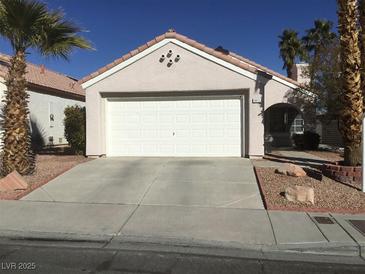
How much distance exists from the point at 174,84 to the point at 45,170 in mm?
5108

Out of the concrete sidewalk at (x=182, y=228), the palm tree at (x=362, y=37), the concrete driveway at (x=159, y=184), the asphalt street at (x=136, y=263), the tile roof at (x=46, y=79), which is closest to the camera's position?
the asphalt street at (x=136, y=263)

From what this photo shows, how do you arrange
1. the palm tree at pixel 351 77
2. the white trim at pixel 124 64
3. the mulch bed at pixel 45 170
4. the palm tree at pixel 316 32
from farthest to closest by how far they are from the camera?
the palm tree at pixel 316 32 → the white trim at pixel 124 64 → the palm tree at pixel 351 77 → the mulch bed at pixel 45 170

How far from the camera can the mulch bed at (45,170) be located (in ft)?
31.4

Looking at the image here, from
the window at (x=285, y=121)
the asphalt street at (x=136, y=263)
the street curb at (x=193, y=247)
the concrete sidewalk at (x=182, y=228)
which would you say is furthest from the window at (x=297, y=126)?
the asphalt street at (x=136, y=263)

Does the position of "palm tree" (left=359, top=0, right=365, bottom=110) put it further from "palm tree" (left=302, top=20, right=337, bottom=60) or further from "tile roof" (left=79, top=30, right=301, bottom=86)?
"palm tree" (left=302, top=20, right=337, bottom=60)

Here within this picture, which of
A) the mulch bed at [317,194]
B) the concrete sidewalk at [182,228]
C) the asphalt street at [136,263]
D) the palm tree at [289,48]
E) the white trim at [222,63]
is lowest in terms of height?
the asphalt street at [136,263]

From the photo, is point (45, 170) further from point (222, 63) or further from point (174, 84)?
point (222, 63)

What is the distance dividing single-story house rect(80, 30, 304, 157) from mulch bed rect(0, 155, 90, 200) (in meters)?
1.09

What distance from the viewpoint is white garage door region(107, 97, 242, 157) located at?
14617 mm

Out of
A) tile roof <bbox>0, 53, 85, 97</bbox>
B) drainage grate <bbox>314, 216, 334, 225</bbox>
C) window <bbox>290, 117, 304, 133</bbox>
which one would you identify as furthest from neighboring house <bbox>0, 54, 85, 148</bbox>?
drainage grate <bbox>314, 216, 334, 225</bbox>

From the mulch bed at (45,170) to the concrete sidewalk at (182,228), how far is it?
2.81 ft

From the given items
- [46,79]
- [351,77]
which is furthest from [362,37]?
[46,79]

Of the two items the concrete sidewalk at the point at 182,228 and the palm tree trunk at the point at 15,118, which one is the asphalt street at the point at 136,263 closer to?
the concrete sidewalk at the point at 182,228

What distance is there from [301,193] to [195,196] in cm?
225
